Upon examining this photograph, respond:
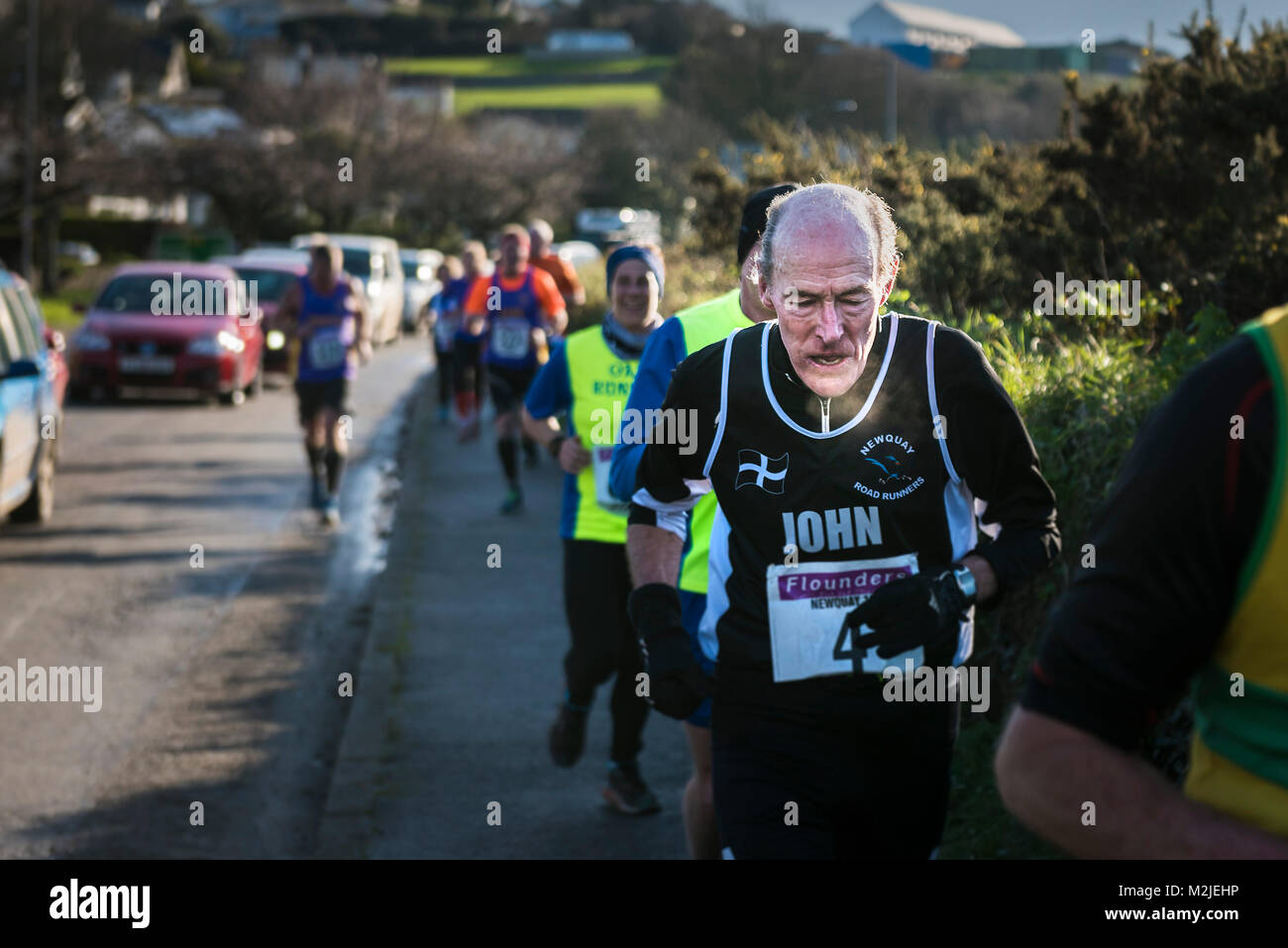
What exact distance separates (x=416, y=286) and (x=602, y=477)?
1288 inches

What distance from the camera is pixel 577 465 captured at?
6074 mm

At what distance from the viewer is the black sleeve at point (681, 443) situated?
11.5 ft

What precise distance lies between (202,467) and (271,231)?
52609 millimetres

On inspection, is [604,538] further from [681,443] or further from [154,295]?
[154,295]

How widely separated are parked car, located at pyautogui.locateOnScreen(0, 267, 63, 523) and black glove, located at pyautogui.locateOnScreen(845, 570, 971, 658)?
8146mm

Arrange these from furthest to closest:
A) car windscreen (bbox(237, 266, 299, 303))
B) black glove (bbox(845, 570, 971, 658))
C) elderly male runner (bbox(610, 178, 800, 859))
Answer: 1. car windscreen (bbox(237, 266, 299, 303))
2. elderly male runner (bbox(610, 178, 800, 859))
3. black glove (bbox(845, 570, 971, 658))

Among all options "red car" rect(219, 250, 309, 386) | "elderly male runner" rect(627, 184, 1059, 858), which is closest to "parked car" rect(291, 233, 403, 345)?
"red car" rect(219, 250, 309, 386)

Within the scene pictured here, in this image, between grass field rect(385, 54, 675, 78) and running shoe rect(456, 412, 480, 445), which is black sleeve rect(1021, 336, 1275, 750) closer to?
running shoe rect(456, 412, 480, 445)

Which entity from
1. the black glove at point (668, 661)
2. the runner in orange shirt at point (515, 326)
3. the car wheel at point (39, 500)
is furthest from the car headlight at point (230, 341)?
the black glove at point (668, 661)

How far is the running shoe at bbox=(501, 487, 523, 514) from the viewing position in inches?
513

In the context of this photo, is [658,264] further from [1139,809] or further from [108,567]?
[108,567]

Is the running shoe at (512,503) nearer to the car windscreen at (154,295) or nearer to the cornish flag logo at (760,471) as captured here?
the car windscreen at (154,295)

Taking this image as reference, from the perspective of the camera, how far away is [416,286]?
38.1 metres

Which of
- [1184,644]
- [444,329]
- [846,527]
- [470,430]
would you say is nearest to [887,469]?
[846,527]
